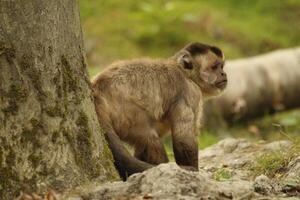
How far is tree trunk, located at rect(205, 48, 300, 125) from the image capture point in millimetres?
14016

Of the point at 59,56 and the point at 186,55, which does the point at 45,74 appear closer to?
the point at 59,56

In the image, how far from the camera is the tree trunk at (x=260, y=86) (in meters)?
14.0

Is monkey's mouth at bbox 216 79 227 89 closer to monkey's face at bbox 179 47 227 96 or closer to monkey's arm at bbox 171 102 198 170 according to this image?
monkey's face at bbox 179 47 227 96

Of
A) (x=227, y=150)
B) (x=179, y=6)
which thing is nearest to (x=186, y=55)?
(x=227, y=150)

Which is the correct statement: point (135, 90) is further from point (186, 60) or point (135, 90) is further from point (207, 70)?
point (207, 70)

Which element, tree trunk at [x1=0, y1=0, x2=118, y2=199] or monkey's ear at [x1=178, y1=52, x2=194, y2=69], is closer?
tree trunk at [x1=0, y1=0, x2=118, y2=199]

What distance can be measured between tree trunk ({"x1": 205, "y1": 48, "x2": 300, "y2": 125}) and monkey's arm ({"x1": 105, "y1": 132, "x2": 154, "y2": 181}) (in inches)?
276

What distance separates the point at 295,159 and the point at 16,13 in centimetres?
278

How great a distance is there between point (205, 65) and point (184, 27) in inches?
323

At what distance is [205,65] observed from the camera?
340 inches

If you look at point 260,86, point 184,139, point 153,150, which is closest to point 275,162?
point 184,139

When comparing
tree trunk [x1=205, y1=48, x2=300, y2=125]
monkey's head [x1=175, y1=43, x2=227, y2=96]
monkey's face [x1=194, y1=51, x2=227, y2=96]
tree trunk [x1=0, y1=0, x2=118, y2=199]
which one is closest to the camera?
tree trunk [x1=0, y1=0, x2=118, y2=199]

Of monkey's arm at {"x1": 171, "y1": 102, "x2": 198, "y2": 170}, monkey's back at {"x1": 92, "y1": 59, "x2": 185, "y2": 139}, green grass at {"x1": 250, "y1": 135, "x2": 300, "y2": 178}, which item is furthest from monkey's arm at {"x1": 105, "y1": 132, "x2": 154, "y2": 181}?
green grass at {"x1": 250, "y1": 135, "x2": 300, "y2": 178}

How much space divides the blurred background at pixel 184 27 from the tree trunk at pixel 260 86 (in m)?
0.33
